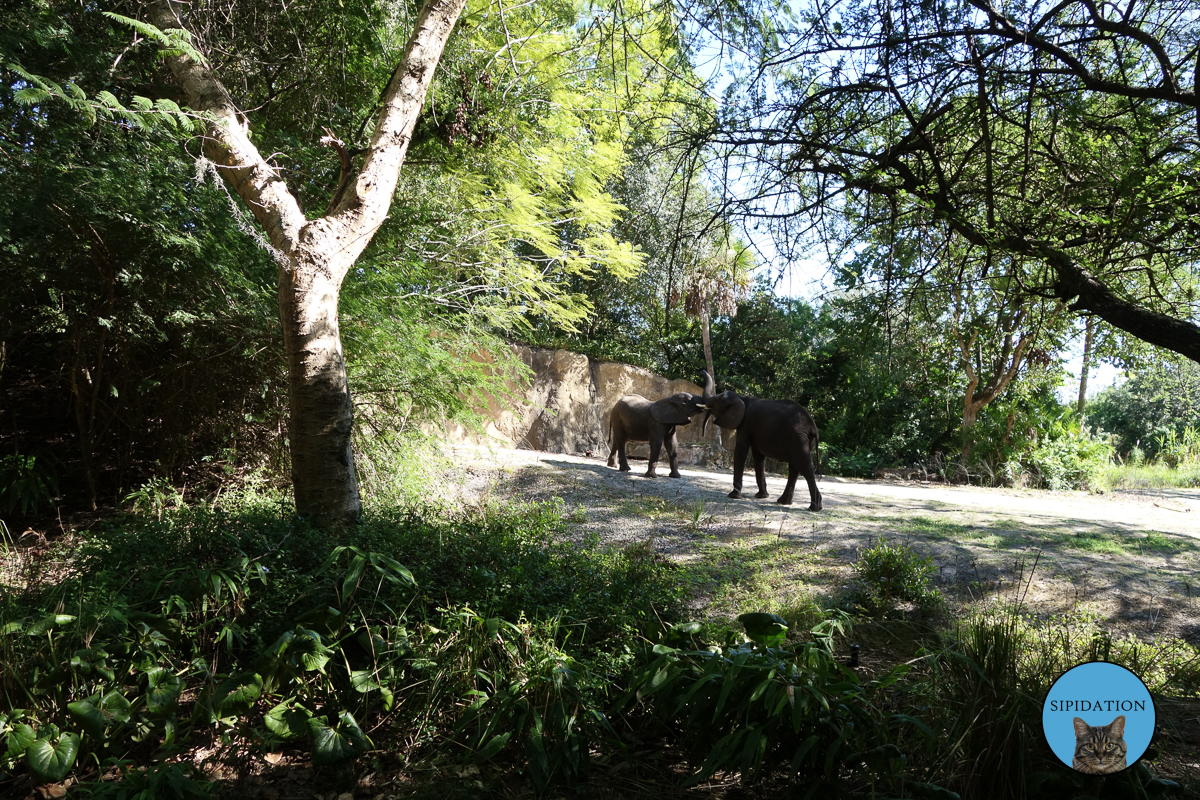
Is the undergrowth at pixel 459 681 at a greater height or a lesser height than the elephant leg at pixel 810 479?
lesser

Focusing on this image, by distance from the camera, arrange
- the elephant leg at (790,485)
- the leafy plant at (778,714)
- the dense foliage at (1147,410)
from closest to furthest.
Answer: the leafy plant at (778,714) < the elephant leg at (790,485) < the dense foliage at (1147,410)

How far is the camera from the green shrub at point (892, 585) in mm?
4758

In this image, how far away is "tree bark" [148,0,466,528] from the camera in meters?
4.61

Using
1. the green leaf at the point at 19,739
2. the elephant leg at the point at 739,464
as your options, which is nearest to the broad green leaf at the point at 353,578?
the green leaf at the point at 19,739

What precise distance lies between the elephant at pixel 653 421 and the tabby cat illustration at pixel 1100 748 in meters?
8.28

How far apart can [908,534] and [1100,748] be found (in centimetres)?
484

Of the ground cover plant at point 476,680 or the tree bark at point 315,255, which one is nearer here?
the ground cover plant at point 476,680

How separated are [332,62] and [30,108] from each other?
308 centimetres

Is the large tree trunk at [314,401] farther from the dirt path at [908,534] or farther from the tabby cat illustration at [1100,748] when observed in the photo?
the tabby cat illustration at [1100,748]

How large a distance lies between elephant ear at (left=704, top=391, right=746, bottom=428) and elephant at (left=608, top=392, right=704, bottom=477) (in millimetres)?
815

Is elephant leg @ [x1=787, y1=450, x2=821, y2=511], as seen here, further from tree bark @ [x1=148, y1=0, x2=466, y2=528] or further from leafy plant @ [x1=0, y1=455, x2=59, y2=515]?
leafy plant @ [x1=0, y1=455, x2=59, y2=515]

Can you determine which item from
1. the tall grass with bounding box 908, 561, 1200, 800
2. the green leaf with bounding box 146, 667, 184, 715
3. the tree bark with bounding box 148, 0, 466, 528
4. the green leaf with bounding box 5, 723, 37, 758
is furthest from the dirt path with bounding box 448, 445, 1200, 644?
the green leaf with bounding box 5, 723, 37, 758

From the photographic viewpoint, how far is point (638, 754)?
3217 mm

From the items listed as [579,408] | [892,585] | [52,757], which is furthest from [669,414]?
[52,757]
